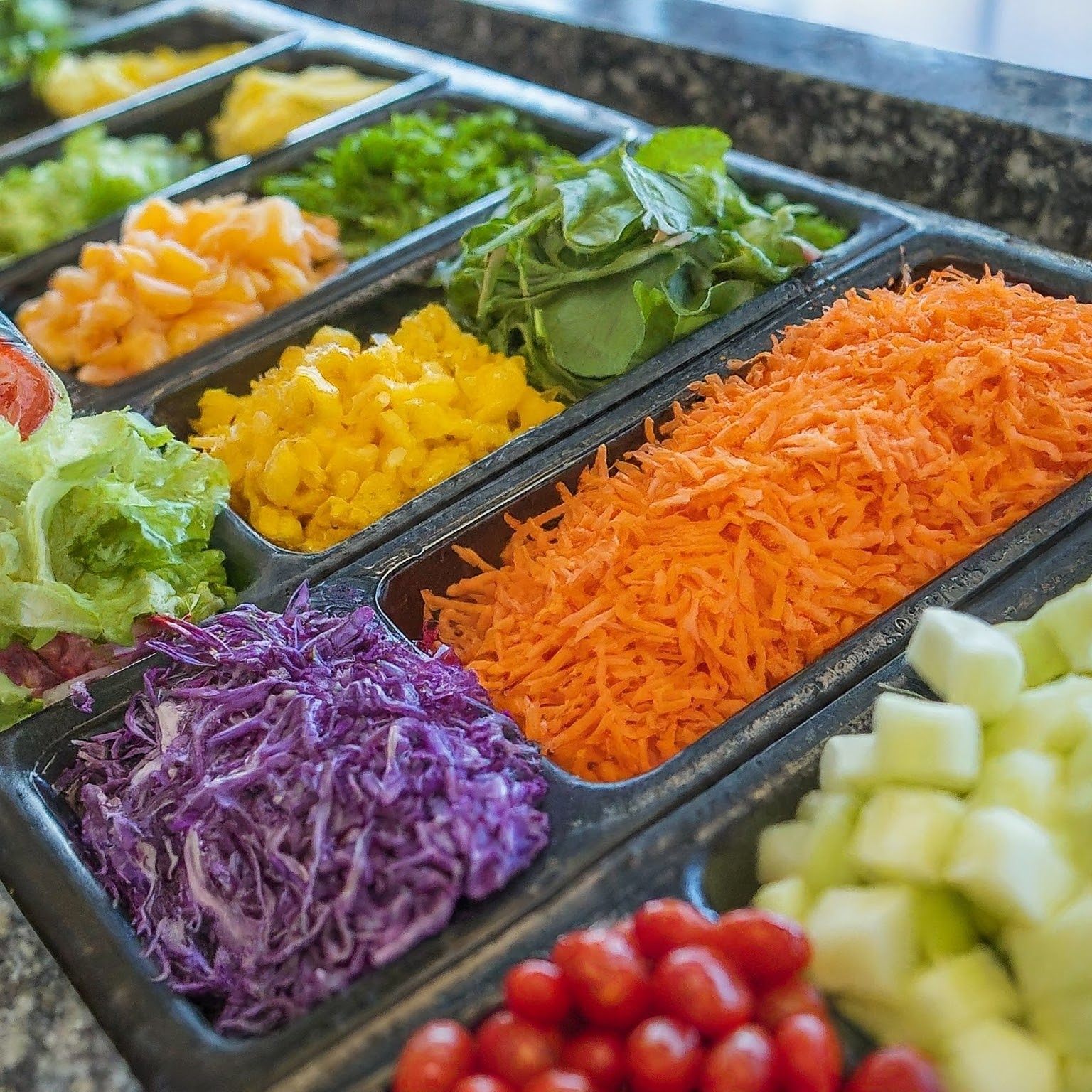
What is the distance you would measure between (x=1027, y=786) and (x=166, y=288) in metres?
2.13

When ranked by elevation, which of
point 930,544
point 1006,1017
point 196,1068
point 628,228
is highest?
point 628,228

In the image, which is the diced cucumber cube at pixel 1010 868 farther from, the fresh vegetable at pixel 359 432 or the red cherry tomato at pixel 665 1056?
the fresh vegetable at pixel 359 432

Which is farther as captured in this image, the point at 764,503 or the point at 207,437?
the point at 207,437

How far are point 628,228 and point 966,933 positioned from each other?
1499 millimetres

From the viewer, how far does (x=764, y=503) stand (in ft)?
5.55

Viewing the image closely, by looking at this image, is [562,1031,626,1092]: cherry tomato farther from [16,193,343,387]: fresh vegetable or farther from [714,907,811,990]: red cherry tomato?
[16,193,343,387]: fresh vegetable

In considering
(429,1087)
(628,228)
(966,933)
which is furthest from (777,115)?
(429,1087)

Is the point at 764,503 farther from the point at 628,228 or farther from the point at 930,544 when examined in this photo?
the point at 628,228

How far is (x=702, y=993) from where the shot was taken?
1.08 meters

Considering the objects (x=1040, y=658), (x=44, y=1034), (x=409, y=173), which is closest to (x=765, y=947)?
(x=1040, y=658)

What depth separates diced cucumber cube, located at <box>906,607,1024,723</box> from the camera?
1.30 m

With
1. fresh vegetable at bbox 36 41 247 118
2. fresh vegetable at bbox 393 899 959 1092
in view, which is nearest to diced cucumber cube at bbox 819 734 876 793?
fresh vegetable at bbox 393 899 959 1092

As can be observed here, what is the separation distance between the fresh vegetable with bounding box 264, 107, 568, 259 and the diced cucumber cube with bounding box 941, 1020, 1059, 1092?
2349 mm

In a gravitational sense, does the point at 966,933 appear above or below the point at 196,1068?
above
